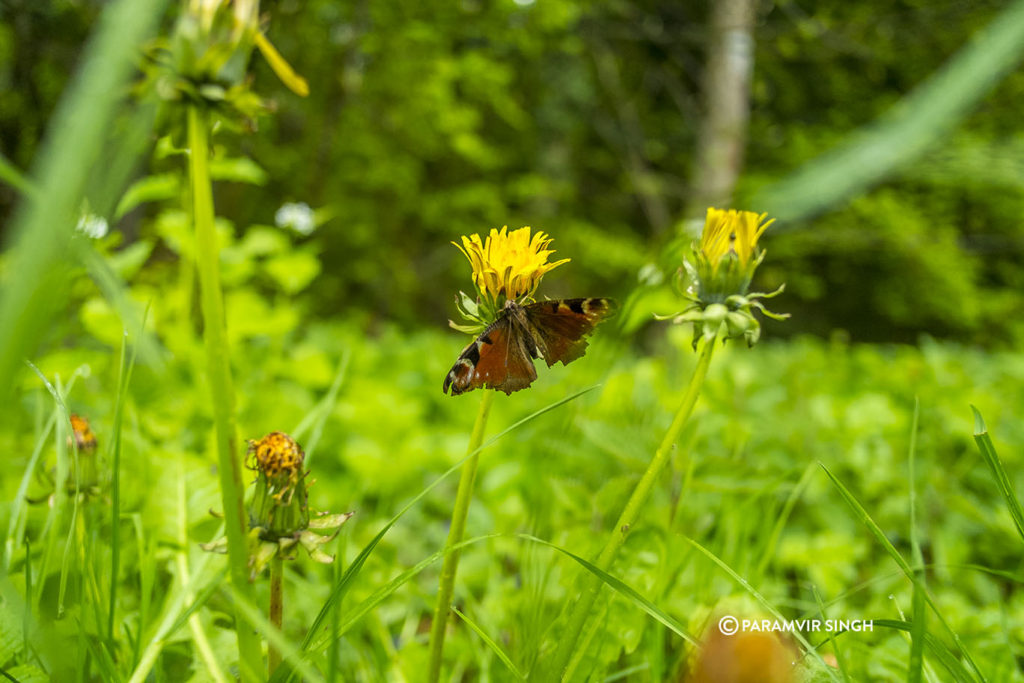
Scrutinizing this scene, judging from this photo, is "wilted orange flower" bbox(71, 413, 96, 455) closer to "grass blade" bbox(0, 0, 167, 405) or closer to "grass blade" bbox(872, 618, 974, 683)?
"grass blade" bbox(0, 0, 167, 405)

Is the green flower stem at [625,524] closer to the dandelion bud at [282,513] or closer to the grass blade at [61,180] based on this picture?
the dandelion bud at [282,513]

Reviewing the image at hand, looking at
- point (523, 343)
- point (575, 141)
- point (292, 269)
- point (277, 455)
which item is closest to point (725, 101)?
point (575, 141)

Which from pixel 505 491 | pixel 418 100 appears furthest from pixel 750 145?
pixel 505 491

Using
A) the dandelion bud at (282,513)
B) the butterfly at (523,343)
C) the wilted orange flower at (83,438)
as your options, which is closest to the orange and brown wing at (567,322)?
Result: the butterfly at (523,343)

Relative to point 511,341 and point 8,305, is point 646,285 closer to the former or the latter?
point 511,341

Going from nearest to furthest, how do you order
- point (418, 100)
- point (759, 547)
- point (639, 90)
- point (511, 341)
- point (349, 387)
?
point (511, 341), point (759, 547), point (349, 387), point (418, 100), point (639, 90)

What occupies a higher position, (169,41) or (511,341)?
(169,41)
